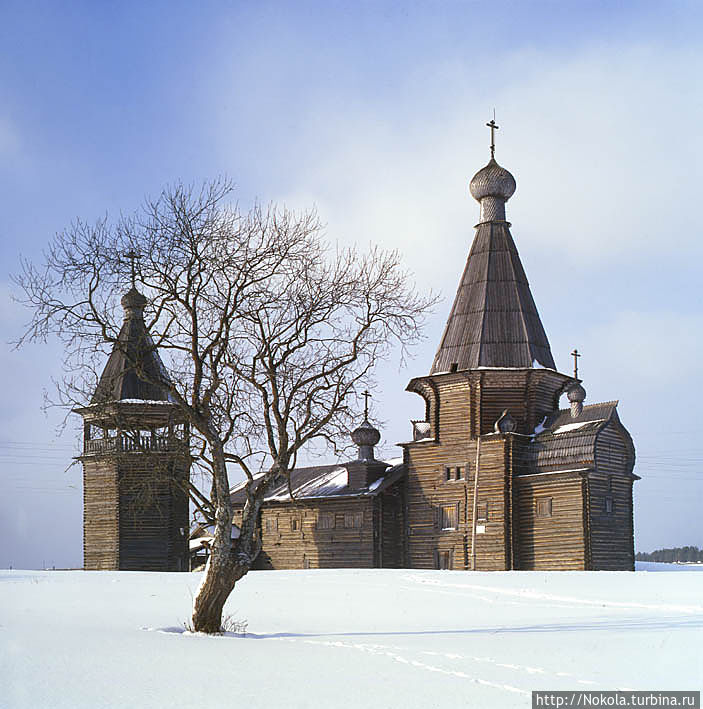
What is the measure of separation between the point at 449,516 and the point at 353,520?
5.01 meters

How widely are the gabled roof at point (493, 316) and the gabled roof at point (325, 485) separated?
18.3 feet

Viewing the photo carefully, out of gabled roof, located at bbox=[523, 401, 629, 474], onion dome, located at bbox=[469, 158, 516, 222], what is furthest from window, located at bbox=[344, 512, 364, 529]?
onion dome, located at bbox=[469, 158, 516, 222]

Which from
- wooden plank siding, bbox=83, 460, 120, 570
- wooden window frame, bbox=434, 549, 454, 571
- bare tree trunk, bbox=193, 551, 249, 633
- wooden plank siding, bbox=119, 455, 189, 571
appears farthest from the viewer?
wooden window frame, bbox=434, 549, 454, 571

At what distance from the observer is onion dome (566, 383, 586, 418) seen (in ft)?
133

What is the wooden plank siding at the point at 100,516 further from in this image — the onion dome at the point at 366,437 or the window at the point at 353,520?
the onion dome at the point at 366,437

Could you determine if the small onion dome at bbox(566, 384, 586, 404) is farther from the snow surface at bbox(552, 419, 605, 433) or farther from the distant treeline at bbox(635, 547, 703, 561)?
the distant treeline at bbox(635, 547, 703, 561)

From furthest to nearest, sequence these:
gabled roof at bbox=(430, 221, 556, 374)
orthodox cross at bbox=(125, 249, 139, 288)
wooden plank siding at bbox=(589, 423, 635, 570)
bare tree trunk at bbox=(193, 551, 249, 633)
A: gabled roof at bbox=(430, 221, 556, 374), wooden plank siding at bbox=(589, 423, 635, 570), orthodox cross at bbox=(125, 249, 139, 288), bare tree trunk at bbox=(193, 551, 249, 633)

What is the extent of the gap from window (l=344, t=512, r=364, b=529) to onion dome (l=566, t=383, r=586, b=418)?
→ 10592 millimetres

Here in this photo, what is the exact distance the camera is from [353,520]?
4400cm

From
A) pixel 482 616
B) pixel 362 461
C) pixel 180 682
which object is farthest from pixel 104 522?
pixel 180 682

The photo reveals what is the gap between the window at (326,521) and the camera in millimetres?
44844

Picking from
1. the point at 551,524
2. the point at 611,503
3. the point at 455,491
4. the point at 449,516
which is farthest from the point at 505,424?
the point at 611,503

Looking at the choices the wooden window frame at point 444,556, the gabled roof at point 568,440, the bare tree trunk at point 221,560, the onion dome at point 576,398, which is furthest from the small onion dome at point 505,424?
the bare tree trunk at point 221,560

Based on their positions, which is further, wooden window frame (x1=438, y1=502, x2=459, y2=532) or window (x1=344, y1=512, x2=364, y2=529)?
window (x1=344, y1=512, x2=364, y2=529)
